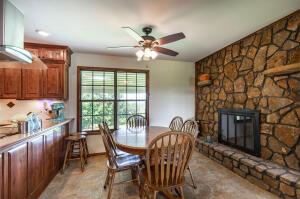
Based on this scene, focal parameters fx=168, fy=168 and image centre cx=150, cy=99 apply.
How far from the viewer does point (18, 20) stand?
221 centimetres

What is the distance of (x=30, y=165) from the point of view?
2127mm

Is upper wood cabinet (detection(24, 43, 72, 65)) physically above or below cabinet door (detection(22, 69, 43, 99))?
above

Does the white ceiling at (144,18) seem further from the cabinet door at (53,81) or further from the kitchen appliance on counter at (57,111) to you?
the kitchen appliance on counter at (57,111)

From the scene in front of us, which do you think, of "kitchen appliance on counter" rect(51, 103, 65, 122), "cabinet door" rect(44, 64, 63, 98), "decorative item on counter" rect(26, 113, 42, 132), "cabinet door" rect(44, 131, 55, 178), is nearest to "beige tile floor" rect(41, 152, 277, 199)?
"cabinet door" rect(44, 131, 55, 178)

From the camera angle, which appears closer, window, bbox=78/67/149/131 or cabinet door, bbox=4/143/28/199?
cabinet door, bbox=4/143/28/199

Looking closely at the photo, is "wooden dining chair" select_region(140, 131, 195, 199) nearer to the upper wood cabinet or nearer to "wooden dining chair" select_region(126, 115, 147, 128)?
"wooden dining chair" select_region(126, 115, 147, 128)

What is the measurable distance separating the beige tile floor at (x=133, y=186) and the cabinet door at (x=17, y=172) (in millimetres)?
560

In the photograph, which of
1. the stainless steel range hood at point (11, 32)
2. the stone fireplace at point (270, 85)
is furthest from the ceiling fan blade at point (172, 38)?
the stainless steel range hood at point (11, 32)

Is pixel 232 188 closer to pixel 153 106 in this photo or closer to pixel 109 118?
pixel 153 106

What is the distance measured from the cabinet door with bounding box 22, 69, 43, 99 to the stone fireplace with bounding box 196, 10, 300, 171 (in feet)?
13.2

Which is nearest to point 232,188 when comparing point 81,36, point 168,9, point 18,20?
point 168,9

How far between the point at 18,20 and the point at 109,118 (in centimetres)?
273

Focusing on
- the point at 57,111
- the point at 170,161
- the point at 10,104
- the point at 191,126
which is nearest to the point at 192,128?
the point at 191,126

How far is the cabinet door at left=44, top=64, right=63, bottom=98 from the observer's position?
3.50 metres
